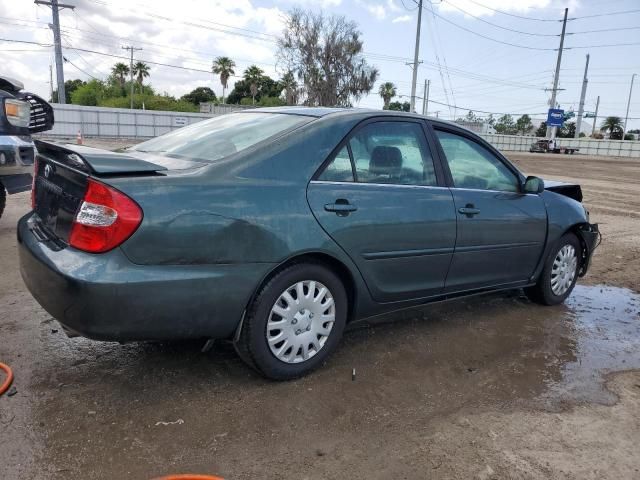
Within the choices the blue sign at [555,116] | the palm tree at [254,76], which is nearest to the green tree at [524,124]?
the blue sign at [555,116]

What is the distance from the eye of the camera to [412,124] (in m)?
3.70

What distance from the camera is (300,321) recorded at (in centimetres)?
305

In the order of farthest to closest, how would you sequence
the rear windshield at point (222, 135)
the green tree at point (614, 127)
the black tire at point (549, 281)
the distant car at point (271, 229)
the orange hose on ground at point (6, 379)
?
the green tree at point (614, 127) < the black tire at point (549, 281) < the rear windshield at point (222, 135) < the orange hose on ground at point (6, 379) < the distant car at point (271, 229)

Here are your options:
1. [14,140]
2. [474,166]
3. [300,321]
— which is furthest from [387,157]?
[14,140]

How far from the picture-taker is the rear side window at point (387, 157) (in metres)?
3.24

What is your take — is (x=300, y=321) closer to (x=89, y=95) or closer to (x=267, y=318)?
(x=267, y=318)

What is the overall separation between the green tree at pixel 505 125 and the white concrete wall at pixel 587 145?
34210mm

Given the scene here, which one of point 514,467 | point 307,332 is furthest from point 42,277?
point 514,467

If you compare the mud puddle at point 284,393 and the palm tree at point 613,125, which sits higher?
the palm tree at point 613,125

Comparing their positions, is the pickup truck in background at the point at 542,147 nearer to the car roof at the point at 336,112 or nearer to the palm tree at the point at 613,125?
the palm tree at the point at 613,125

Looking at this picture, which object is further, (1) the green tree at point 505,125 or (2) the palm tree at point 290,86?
(1) the green tree at point 505,125

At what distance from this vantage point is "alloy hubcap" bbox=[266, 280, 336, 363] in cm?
296

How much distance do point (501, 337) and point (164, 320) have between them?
2626 millimetres

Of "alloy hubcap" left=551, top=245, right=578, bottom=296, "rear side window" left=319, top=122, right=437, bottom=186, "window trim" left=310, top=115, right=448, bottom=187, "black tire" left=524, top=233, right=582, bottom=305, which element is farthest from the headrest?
"alloy hubcap" left=551, top=245, right=578, bottom=296
